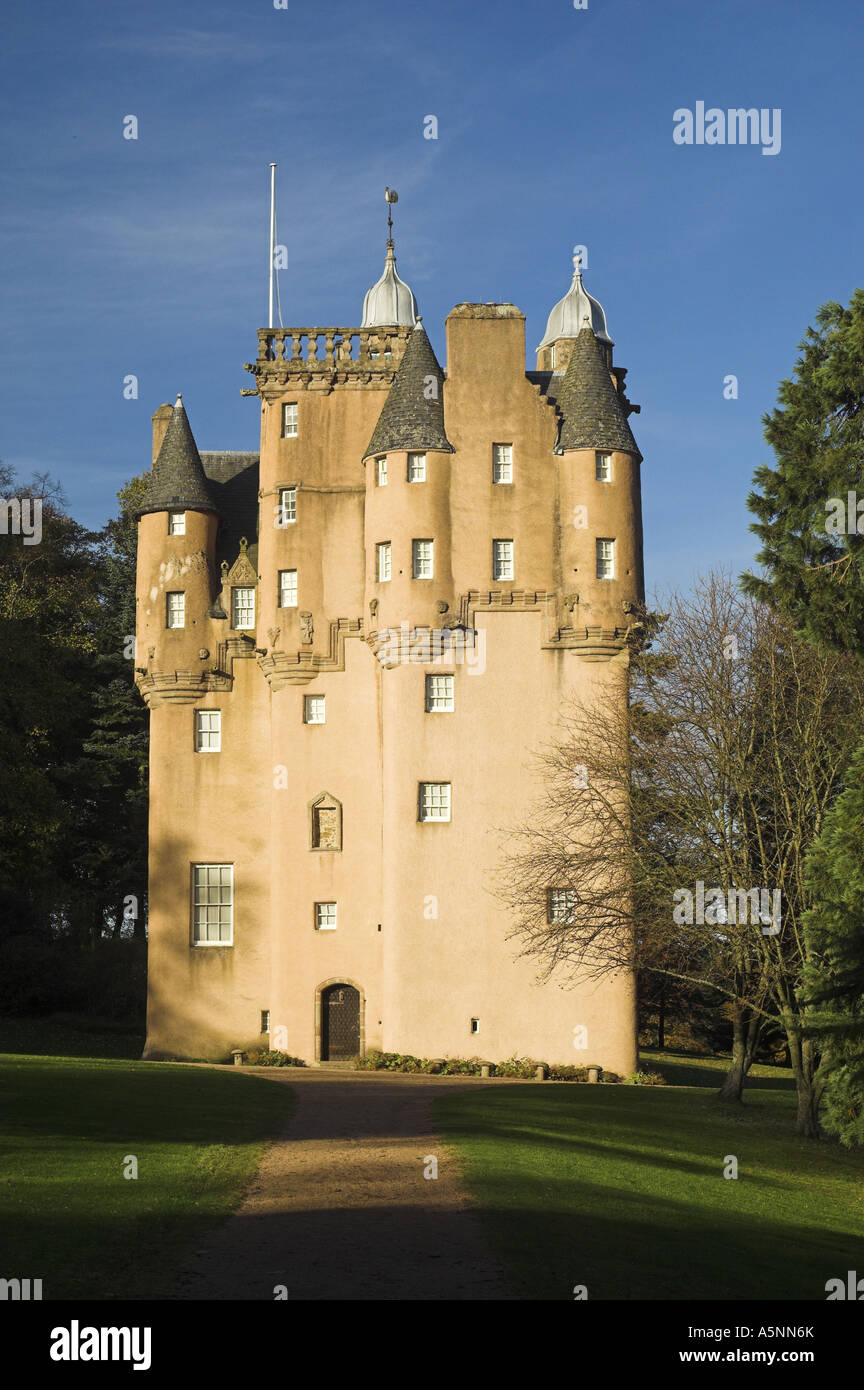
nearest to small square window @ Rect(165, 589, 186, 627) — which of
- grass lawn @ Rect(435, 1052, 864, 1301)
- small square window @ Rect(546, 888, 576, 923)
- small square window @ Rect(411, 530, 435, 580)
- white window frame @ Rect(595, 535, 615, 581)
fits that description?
small square window @ Rect(411, 530, 435, 580)

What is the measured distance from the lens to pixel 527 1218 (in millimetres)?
17141

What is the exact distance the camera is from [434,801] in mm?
44500

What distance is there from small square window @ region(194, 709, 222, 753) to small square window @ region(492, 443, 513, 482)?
462 inches

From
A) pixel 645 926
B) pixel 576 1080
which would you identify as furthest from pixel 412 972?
A: pixel 645 926

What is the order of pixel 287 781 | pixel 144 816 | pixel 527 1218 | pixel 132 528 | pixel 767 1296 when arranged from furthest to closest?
pixel 132 528 → pixel 144 816 → pixel 287 781 → pixel 527 1218 → pixel 767 1296

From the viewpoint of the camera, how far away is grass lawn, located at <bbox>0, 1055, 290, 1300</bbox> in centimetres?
1436

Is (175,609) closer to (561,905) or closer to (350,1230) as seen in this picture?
(561,905)

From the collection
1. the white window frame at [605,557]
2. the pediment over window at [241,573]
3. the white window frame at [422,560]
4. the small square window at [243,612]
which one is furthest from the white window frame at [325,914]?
the white window frame at [605,557]

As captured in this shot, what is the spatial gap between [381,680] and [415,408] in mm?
7976

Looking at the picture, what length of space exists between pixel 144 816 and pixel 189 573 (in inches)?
590

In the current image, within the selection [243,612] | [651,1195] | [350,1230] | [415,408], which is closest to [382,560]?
[415,408]

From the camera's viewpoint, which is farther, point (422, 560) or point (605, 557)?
point (605, 557)

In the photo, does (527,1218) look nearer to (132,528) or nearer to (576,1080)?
(576,1080)

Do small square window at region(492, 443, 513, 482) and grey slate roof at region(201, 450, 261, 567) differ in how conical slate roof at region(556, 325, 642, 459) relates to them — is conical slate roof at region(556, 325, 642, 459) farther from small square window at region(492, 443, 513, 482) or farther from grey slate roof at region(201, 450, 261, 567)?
grey slate roof at region(201, 450, 261, 567)
